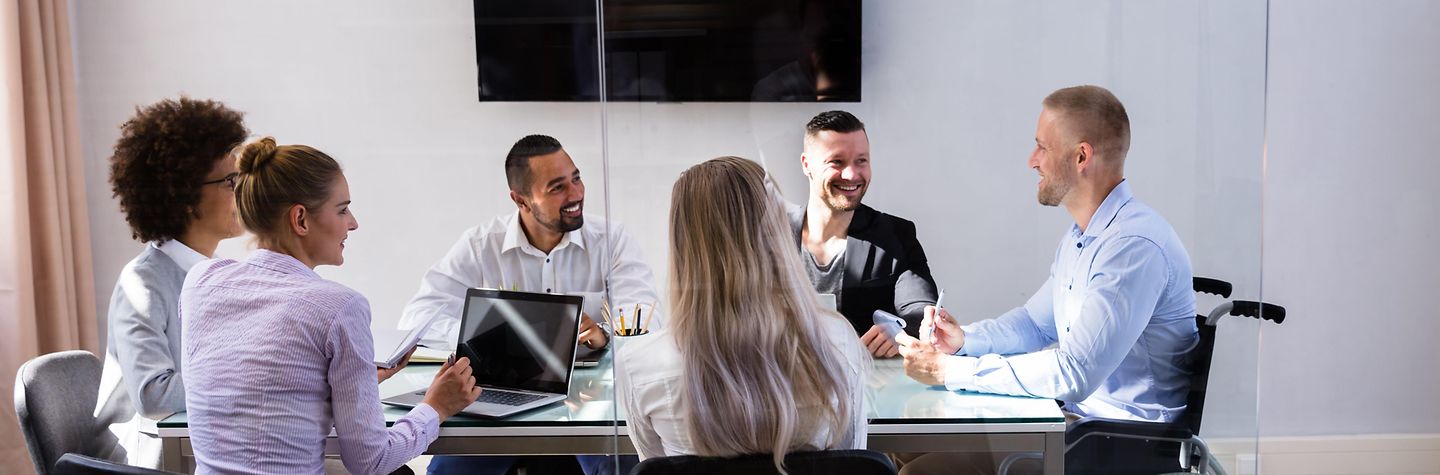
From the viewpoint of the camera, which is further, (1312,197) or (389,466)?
(1312,197)

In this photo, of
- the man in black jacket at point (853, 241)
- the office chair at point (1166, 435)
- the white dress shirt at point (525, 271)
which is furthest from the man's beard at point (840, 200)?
the office chair at point (1166, 435)

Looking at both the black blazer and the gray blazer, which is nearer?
the black blazer

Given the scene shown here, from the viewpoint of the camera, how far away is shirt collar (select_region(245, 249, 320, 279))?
1557 millimetres

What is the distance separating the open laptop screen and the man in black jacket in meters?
0.54

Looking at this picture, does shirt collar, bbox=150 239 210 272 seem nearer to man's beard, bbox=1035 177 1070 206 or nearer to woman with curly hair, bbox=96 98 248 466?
woman with curly hair, bbox=96 98 248 466

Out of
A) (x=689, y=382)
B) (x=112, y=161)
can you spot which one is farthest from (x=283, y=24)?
(x=689, y=382)

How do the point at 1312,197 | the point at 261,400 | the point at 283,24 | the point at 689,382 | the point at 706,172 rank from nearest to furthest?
the point at 261,400 → the point at 689,382 → the point at 706,172 → the point at 283,24 → the point at 1312,197

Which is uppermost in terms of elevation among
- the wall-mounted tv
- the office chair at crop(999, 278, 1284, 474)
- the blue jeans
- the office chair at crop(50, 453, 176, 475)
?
the wall-mounted tv

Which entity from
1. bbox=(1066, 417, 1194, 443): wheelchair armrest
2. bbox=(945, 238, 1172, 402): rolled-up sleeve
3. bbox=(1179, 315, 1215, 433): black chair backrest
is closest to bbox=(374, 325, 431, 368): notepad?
bbox=(945, 238, 1172, 402): rolled-up sleeve

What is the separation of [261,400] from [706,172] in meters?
0.81

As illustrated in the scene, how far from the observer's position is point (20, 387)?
6.09ft

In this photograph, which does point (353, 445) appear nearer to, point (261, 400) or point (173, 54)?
point (261, 400)

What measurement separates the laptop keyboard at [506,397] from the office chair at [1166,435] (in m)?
0.93

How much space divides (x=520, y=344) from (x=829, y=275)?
0.68 metres
